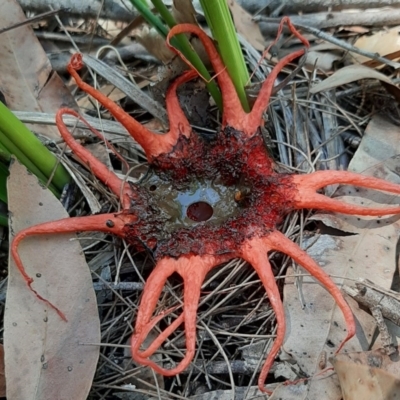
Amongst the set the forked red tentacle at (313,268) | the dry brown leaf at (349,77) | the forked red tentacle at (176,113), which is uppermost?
the forked red tentacle at (176,113)

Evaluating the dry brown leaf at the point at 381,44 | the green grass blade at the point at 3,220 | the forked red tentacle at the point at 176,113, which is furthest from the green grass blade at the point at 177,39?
the green grass blade at the point at 3,220

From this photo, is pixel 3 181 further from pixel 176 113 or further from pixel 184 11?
pixel 184 11

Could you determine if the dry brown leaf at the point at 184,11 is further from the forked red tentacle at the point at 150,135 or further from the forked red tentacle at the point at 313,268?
the forked red tentacle at the point at 313,268

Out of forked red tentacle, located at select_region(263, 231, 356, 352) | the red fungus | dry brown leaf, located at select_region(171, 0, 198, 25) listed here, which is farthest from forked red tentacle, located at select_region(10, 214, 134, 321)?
dry brown leaf, located at select_region(171, 0, 198, 25)

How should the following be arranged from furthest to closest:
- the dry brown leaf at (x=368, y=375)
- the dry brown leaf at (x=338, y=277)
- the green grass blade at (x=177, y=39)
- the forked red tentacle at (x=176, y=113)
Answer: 1. the forked red tentacle at (x=176, y=113)
2. the green grass blade at (x=177, y=39)
3. the dry brown leaf at (x=338, y=277)
4. the dry brown leaf at (x=368, y=375)

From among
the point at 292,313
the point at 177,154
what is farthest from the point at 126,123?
the point at 292,313

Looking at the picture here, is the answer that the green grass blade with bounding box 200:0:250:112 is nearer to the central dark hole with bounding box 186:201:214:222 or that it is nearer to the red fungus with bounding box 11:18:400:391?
the red fungus with bounding box 11:18:400:391

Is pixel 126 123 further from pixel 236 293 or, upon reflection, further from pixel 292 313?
pixel 292 313
